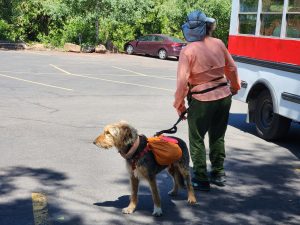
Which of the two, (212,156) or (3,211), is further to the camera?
(212,156)

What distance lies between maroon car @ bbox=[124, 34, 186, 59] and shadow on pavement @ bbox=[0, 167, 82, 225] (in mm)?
20202

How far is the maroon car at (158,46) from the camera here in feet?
84.7

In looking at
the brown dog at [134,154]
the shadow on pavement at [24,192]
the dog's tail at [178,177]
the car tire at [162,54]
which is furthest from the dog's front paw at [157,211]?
the car tire at [162,54]

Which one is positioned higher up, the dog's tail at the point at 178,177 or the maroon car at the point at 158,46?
the maroon car at the point at 158,46

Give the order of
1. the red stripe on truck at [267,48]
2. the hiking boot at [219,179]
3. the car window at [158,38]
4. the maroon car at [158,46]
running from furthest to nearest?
the car window at [158,38]
the maroon car at [158,46]
the red stripe on truck at [267,48]
the hiking boot at [219,179]

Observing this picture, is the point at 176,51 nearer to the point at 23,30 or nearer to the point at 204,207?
the point at 23,30

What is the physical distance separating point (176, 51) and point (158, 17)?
6.48 m

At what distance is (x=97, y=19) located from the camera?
28.9 metres

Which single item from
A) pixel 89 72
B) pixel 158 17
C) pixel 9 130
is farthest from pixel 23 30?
pixel 9 130

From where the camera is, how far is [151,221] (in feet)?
15.2

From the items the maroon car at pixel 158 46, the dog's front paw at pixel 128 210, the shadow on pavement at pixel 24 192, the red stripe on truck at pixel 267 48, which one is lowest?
the shadow on pavement at pixel 24 192

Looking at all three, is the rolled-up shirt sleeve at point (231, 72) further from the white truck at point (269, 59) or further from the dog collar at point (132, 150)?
the white truck at point (269, 59)

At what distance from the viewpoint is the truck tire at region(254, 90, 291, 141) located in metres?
7.96

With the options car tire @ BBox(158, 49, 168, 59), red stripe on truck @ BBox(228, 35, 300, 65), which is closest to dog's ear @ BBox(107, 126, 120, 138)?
red stripe on truck @ BBox(228, 35, 300, 65)
